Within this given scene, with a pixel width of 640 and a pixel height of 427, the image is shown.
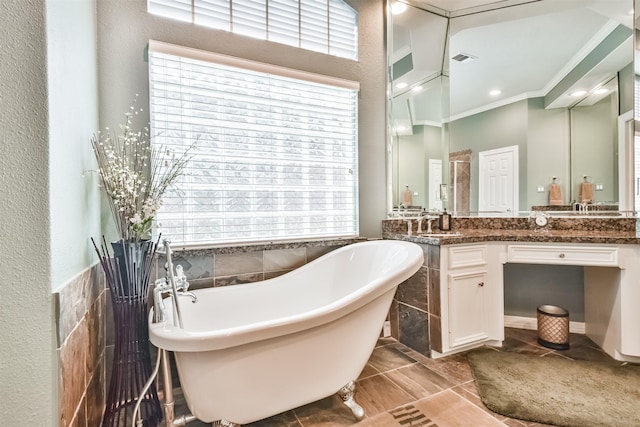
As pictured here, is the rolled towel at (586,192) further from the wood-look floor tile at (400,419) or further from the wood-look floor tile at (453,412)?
the wood-look floor tile at (400,419)

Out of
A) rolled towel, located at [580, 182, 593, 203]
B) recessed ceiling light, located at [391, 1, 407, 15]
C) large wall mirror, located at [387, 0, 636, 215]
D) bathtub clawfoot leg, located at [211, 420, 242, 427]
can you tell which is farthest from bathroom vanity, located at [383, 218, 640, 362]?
recessed ceiling light, located at [391, 1, 407, 15]

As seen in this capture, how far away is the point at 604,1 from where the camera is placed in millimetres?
2357

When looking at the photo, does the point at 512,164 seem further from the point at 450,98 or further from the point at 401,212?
the point at 401,212

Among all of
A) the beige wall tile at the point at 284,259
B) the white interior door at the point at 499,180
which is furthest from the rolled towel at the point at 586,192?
the beige wall tile at the point at 284,259

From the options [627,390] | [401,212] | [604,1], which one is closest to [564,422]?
[627,390]

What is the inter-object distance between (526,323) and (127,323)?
116 inches

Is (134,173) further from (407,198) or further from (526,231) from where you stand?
(526,231)

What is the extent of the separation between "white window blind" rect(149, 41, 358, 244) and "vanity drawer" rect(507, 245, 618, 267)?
46.1 inches

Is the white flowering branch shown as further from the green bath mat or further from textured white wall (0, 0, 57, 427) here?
the green bath mat

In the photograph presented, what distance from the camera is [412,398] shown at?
1.70 meters

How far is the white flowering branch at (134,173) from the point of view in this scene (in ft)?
4.74

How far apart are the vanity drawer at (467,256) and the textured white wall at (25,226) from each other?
2.06 metres

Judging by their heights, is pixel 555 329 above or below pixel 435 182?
below

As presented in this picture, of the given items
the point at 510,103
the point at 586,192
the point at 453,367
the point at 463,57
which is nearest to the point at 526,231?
the point at 586,192
